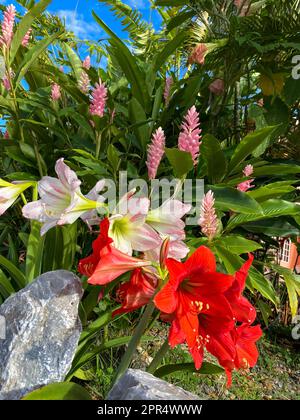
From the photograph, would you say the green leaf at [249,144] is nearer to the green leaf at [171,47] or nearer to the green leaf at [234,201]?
the green leaf at [234,201]

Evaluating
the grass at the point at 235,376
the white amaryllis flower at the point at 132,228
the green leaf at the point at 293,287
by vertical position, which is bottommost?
the grass at the point at 235,376

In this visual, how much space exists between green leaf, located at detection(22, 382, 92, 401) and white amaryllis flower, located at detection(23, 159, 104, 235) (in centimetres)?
30

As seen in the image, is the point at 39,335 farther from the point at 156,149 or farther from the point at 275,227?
the point at 275,227

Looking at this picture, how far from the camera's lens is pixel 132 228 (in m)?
0.88

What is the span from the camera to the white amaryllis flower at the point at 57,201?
897 millimetres

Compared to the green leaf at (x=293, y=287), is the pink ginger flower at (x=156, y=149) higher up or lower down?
higher up

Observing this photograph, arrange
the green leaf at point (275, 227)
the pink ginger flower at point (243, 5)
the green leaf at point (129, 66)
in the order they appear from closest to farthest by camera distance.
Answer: the green leaf at point (129, 66) < the green leaf at point (275, 227) < the pink ginger flower at point (243, 5)

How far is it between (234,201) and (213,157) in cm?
23

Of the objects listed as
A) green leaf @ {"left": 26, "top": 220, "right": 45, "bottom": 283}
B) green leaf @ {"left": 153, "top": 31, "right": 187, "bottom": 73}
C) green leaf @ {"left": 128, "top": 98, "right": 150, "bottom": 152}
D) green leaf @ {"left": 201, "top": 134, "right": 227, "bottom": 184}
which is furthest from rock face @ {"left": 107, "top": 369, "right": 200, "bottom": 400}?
green leaf @ {"left": 153, "top": 31, "right": 187, "bottom": 73}

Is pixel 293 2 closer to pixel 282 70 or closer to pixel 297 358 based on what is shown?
pixel 282 70

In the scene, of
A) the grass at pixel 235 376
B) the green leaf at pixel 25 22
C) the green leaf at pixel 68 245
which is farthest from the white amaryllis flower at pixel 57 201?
the grass at pixel 235 376

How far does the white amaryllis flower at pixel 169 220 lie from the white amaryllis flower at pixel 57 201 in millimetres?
120

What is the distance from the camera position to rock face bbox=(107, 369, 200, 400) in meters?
0.81

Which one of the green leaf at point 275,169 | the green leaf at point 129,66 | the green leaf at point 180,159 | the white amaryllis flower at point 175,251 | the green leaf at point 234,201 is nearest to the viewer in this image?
the white amaryllis flower at point 175,251
